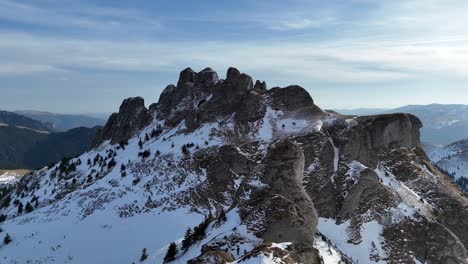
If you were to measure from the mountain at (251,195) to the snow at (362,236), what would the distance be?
176 mm

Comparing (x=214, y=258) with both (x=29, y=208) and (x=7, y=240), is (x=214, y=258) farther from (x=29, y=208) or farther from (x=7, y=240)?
(x=29, y=208)

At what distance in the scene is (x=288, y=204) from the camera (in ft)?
166

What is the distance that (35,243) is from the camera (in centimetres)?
6556

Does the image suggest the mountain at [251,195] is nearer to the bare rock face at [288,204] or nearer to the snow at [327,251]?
the bare rock face at [288,204]

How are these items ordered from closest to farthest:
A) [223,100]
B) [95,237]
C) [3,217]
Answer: [95,237], [3,217], [223,100]

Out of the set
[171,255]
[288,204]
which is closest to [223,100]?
[288,204]

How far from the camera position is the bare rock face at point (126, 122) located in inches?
4734

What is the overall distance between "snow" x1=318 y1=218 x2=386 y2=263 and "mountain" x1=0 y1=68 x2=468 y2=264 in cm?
18

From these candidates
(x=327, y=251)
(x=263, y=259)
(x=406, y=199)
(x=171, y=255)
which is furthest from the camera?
(x=406, y=199)

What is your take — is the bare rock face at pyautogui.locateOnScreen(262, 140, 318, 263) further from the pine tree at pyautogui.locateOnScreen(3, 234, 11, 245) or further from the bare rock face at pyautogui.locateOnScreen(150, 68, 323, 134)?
the pine tree at pyautogui.locateOnScreen(3, 234, 11, 245)

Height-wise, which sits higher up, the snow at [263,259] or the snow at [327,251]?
the snow at [263,259]

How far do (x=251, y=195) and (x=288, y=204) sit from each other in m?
9.35

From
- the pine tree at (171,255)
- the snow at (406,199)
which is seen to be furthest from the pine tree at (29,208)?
the snow at (406,199)

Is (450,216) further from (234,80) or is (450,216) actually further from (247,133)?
(234,80)
